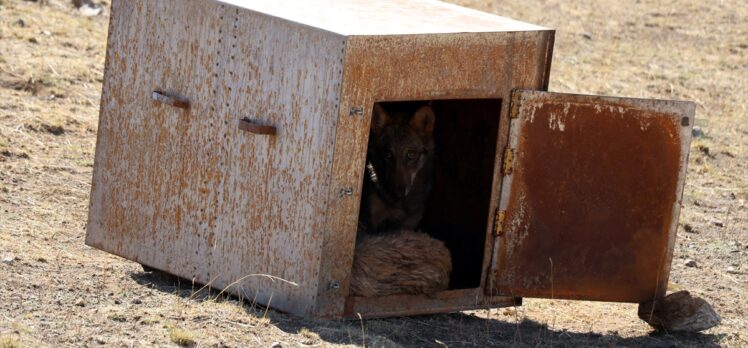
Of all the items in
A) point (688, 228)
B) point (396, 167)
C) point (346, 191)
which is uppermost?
point (396, 167)

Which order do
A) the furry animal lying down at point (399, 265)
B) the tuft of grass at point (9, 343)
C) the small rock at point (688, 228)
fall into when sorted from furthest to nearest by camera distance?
the small rock at point (688, 228) → the furry animal lying down at point (399, 265) → the tuft of grass at point (9, 343)

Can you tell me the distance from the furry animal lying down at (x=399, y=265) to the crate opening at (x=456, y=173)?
0.64 metres

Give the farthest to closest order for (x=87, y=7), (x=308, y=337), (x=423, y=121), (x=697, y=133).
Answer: (x=87, y=7), (x=697, y=133), (x=423, y=121), (x=308, y=337)

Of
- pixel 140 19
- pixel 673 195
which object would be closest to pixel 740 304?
pixel 673 195

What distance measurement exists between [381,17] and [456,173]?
1.68m

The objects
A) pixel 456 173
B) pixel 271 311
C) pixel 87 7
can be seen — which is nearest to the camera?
pixel 271 311

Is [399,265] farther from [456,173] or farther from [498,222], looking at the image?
[456,173]

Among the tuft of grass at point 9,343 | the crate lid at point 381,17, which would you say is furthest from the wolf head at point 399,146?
the tuft of grass at point 9,343

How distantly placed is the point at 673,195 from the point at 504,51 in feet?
4.15

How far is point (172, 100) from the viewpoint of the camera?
19.7 feet

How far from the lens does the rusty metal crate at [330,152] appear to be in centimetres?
555

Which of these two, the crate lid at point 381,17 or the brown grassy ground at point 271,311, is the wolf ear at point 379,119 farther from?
Result: the brown grassy ground at point 271,311

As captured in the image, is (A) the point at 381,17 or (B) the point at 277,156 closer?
(B) the point at 277,156

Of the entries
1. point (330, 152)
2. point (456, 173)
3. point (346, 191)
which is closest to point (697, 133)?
point (456, 173)
